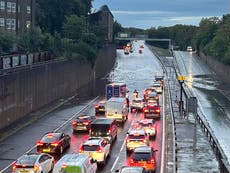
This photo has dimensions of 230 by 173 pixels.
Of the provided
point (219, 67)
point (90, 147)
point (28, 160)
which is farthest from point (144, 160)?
point (219, 67)

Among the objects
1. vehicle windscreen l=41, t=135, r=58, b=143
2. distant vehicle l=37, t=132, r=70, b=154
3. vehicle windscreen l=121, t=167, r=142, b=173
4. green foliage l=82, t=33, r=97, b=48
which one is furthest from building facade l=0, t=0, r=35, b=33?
vehicle windscreen l=121, t=167, r=142, b=173

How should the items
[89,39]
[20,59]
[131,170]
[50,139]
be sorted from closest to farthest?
[131,170], [50,139], [20,59], [89,39]

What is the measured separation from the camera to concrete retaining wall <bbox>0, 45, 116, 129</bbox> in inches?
1912

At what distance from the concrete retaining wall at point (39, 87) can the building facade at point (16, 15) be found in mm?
11953

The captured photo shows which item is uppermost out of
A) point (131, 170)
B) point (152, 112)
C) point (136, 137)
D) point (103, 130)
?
point (131, 170)

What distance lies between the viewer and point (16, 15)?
3696 inches

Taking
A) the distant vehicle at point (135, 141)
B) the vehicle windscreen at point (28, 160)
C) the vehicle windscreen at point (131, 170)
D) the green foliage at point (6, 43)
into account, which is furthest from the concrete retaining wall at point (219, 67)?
the vehicle windscreen at point (131, 170)

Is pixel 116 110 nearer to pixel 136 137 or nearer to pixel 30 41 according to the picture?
pixel 136 137

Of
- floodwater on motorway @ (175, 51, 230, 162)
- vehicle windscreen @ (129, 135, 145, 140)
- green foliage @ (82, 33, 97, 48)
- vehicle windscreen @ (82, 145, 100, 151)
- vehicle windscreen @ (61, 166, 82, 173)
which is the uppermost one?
green foliage @ (82, 33, 97, 48)

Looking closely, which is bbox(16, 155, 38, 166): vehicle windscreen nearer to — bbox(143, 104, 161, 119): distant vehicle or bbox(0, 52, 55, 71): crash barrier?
bbox(0, 52, 55, 71): crash barrier

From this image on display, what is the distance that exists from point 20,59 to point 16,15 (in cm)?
3779

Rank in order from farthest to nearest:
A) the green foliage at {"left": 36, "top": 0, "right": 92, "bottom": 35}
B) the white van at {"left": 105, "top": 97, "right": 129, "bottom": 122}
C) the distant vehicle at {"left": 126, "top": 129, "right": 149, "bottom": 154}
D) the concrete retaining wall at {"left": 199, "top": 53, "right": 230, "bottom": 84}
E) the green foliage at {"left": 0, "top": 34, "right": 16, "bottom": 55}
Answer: the concrete retaining wall at {"left": 199, "top": 53, "right": 230, "bottom": 84}, the green foliage at {"left": 36, "top": 0, "right": 92, "bottom": 35}, the green foliage at {"left": 0, "top": 34, "right": 16, "bottom": 55}, the white van at {"left": 105, "top": 97, "right": 129, "bottom": 122}, the distant vehicle at {"left": 126, "top": 129, "right": 149, "bottom": 154}

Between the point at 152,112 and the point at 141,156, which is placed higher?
the point at 141,156

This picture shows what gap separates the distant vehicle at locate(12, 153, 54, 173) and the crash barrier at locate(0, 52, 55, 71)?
66.2 ft
